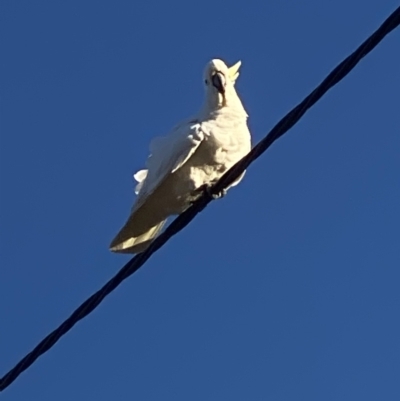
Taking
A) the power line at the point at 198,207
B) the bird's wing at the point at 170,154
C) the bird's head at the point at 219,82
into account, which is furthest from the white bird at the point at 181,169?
the power line at the point at 198,207

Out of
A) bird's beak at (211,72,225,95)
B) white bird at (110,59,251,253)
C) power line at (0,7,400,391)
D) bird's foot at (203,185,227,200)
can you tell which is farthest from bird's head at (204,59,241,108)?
power line at (0,7,400,391)

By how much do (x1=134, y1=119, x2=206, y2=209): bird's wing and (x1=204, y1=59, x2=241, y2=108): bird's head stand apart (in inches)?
7.6

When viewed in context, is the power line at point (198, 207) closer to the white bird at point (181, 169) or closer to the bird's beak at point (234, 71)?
the white bird at point (181, 169)

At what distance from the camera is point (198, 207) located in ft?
12.5

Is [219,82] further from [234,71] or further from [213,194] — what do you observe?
[213,194]

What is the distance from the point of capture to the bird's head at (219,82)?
16.1 ft

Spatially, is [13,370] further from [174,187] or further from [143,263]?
[174,187]

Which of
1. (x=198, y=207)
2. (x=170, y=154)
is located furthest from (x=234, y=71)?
(x=198, y=207)

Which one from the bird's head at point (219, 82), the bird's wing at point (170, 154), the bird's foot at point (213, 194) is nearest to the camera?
the bird's foot at point (213, 194)

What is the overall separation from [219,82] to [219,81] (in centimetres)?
2

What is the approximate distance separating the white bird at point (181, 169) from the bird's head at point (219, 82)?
14 centimetres

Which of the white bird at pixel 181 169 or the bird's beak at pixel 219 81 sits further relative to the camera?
the bird's beak at pixel 219 81

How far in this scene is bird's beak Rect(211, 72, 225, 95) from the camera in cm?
496

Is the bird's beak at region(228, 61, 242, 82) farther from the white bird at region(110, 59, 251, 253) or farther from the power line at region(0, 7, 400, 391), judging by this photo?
the power line at region(0, 7, 400, 391)
